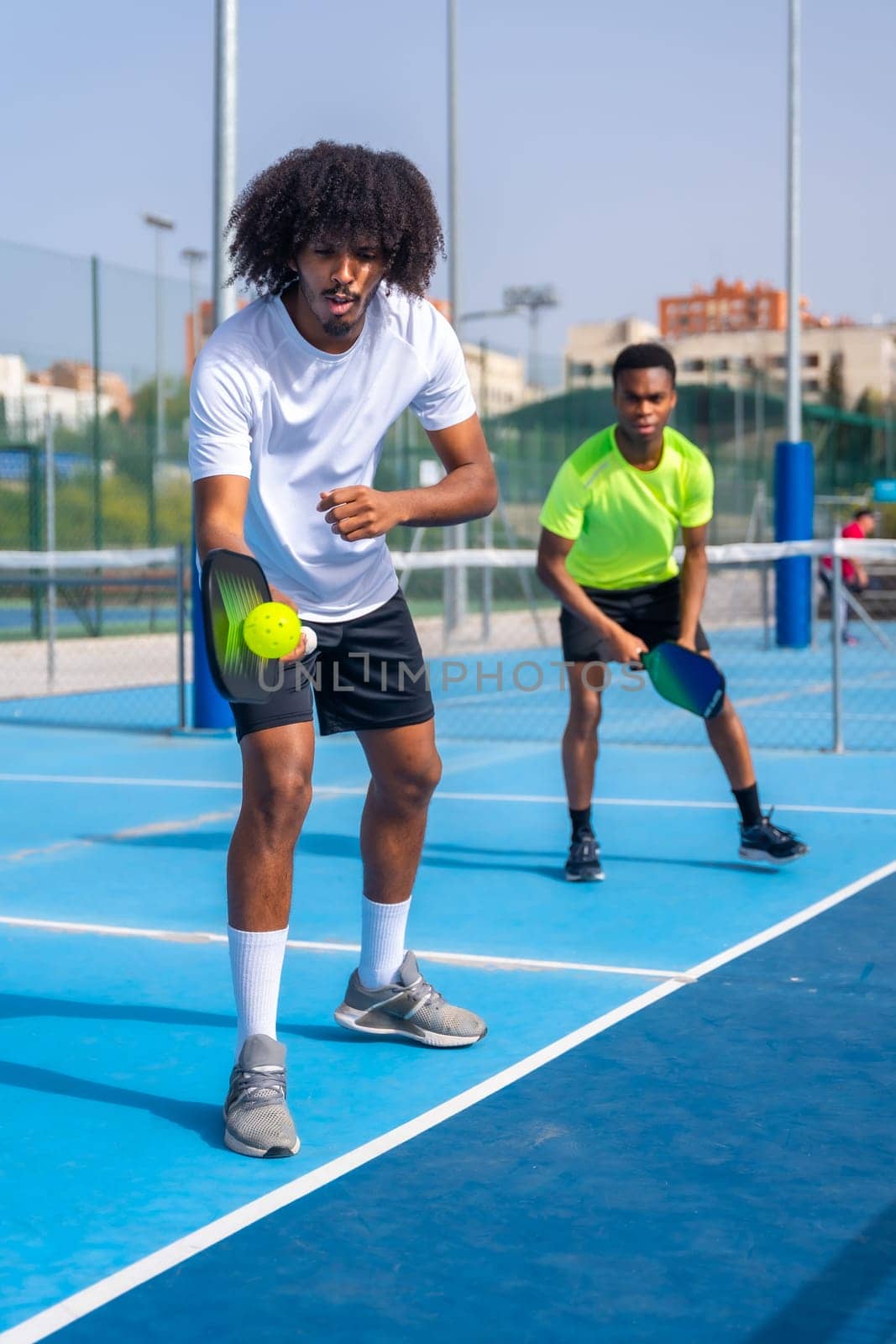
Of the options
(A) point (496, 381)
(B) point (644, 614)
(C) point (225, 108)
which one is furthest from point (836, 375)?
(B) point (644, 614)

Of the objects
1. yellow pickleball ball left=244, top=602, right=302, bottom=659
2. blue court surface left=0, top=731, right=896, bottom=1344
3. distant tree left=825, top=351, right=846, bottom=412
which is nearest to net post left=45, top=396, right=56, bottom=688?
blue court surface left=0, top=731, right=896, bottom=1344

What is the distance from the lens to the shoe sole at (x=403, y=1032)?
13.8 feet

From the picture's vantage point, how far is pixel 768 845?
21.4 feet

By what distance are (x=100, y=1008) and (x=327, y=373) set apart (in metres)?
1.95

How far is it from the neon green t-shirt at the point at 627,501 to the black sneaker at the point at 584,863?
110 centimetres

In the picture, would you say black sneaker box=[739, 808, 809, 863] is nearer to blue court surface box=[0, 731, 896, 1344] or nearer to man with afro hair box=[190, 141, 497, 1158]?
blue court surface box=[0, 731, 896, 1344]

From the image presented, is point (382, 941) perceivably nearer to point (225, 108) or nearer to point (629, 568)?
point (629, 568)

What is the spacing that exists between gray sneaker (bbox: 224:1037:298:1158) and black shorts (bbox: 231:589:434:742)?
76 cm

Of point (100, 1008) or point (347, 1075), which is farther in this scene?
point (100, 1008)

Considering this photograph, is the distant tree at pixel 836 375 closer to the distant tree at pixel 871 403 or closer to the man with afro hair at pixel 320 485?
the distant tree at pixel 871 403

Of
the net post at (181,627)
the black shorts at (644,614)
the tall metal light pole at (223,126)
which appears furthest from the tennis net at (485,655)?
the black shorts at (644,614)

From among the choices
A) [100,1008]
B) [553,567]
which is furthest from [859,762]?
[100,1008]

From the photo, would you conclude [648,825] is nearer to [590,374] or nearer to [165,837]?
[165,837]

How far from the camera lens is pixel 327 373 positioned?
12.3ft
